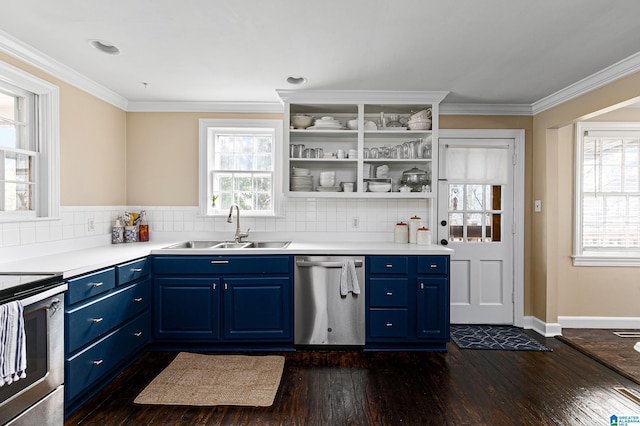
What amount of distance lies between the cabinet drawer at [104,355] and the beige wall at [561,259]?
3.82 meters

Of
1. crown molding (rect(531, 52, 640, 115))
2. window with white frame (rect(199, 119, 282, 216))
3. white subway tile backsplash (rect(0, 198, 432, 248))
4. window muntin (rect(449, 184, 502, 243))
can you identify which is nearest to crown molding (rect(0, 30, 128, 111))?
window with white frame (rect(199, 119, 282, 216))

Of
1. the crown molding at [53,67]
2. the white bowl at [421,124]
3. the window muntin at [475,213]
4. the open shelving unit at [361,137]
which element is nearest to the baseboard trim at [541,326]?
the window muntin at [475,213]

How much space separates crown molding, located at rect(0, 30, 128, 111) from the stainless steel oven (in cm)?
154

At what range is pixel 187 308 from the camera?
123 inches

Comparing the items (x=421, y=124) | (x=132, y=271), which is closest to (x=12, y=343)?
(x=132, y=271)

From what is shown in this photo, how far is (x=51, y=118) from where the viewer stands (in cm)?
281

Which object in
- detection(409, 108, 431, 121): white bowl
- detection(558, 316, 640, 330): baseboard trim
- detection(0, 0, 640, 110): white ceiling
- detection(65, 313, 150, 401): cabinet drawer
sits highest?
detection(0, 0, 640, 110): white ceiling

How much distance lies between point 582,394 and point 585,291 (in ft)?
5.83

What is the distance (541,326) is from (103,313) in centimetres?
397

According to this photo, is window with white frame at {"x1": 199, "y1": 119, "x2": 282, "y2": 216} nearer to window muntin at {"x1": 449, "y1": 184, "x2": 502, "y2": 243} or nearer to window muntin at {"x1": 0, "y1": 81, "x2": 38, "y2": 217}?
window muntin at {"x1": 0, "y1": 81, "x2": 38, "y2": 217}

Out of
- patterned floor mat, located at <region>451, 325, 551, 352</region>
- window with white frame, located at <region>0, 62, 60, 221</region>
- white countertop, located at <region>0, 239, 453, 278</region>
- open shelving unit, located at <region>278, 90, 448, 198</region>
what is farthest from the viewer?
open shelving unit, located at <region>278, 90, 448, 198</region>

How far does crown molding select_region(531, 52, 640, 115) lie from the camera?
265 centimetres

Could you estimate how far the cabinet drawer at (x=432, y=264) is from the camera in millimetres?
3162

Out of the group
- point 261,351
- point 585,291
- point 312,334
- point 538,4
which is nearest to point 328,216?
point 312,334
